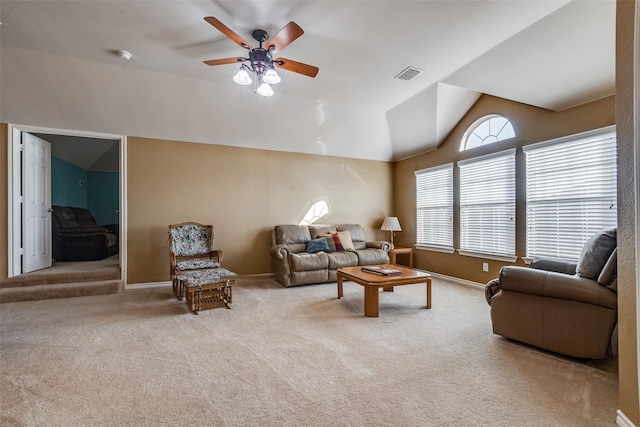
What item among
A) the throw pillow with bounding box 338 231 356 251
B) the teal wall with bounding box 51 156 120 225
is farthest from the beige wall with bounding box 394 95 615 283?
the teal wall with bounding box 51 156 120 225

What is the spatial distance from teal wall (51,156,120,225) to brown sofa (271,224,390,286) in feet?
15.6

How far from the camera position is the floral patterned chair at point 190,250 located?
413cm

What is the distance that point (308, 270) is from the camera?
4.69 metres

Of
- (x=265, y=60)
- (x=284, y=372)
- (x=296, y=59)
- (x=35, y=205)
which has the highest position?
(x=296, y=59)

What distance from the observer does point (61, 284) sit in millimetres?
4188

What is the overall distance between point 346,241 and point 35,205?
5122 mm

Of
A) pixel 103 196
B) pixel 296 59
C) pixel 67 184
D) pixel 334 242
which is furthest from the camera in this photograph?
pixel 103 196

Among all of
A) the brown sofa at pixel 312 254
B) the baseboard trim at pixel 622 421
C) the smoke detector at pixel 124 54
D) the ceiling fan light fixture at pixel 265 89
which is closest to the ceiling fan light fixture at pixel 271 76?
the ceiling fan light fixture at pixel 265 89

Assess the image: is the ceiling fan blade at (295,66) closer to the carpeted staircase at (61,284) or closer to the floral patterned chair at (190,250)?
the floral patterned chair at (190,250)

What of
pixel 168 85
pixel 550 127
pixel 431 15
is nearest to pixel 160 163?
pixel 168 85

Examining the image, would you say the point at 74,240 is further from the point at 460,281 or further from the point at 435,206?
the point at 460,281

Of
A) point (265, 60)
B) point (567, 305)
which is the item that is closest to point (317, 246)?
point (265, 60)

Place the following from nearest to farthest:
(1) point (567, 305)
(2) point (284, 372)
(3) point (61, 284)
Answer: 1. (2) point (284, 372)
2. (1) point (567, 305)
3. (3) point (61, 284)

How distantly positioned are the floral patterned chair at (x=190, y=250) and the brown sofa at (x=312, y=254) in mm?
1032
